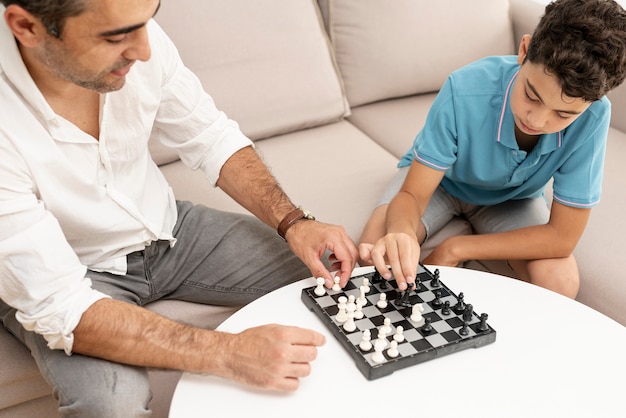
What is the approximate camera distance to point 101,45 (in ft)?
3.60

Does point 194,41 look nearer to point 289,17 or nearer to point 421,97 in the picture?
point 289,17

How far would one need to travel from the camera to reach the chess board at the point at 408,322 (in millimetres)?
1119

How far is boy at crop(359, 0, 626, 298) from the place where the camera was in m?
1.40

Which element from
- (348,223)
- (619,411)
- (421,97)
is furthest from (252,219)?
(421,97)

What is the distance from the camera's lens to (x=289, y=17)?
214 cm

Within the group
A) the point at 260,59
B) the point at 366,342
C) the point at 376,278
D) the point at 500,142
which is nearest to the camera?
the point at 366,342

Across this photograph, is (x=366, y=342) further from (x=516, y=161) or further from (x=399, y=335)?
(x=516, y=161)

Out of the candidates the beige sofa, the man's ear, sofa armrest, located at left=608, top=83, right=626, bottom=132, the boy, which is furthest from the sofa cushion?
the man's ear

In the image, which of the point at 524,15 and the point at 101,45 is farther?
the point at 524,15

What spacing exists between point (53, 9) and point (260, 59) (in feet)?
3.67

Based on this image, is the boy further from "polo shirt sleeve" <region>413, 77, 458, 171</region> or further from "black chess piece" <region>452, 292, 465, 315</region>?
"black chess piece" <region>452, 292, 465, 315</region>

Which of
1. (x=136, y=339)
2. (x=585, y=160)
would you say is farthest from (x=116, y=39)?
(x=585, y=160)

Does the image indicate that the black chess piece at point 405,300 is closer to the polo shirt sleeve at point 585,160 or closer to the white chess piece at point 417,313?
the white chess piece at point 417,313

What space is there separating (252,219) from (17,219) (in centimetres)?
66
